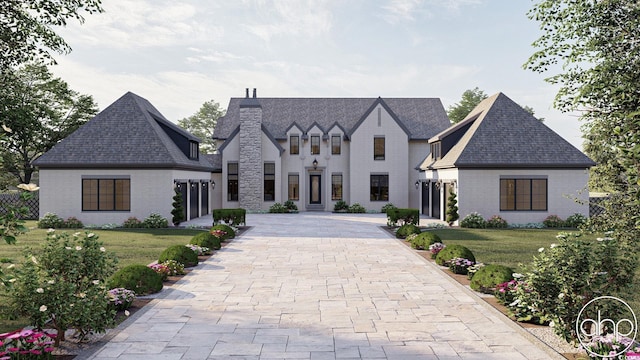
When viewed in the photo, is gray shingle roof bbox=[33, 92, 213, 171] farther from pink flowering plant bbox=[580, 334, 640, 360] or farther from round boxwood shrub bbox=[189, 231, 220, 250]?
pink flowering plant bbox=[580, 334, 640, 360]

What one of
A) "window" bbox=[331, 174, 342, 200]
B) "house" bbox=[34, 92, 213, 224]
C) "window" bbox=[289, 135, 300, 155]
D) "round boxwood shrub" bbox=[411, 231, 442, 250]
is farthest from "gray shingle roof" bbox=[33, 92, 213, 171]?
"round boxwood shrub" bbox=[411, 231, 442, 250]

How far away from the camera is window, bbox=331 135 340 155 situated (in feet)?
127

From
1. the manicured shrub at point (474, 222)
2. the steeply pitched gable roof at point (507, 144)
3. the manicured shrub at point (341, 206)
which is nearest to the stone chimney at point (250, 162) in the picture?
the manicured shrub at point (341, 206)

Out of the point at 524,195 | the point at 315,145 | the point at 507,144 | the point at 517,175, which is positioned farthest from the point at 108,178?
the point at 524,195

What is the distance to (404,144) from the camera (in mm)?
37719

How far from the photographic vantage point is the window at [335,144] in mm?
38781

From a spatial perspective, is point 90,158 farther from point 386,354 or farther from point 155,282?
point 386,354

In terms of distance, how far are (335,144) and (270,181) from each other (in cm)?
619

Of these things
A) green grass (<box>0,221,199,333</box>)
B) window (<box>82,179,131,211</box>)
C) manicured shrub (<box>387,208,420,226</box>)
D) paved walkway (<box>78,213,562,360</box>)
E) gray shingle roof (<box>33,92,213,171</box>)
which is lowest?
paved walkway (<box>78,213,562,360</box>)

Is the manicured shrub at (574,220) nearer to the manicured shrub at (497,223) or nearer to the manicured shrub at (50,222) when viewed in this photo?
the manicured shrub at (497,223)

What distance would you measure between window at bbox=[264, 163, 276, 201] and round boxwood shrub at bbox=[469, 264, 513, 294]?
91.9ft

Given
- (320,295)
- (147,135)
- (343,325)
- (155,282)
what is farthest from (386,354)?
(147,135)

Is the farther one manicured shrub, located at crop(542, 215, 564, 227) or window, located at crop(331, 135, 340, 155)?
window, located at crop(331, 135, 340, 155)

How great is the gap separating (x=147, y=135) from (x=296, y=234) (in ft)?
37.5
